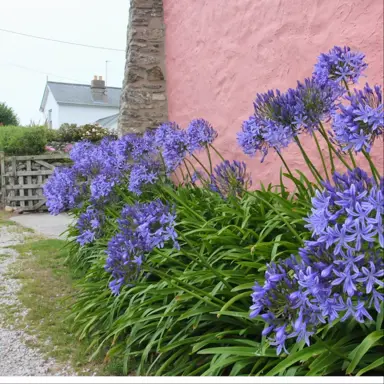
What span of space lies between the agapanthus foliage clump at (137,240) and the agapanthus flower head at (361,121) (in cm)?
95

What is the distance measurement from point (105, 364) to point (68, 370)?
23 cm

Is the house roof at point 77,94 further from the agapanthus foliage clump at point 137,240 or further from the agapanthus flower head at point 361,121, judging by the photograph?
the agapanthus flower head at point 361,121

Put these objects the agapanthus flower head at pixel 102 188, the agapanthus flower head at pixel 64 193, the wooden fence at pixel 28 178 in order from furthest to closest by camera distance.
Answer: the wooden fence at pixel 28 178
the agapanthus flower head at pixel 64 193
the agapanthus flower head at pixel 102 188

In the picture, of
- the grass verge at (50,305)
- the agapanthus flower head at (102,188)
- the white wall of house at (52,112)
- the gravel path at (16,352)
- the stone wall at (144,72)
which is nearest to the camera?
the gravel path at (16,352)

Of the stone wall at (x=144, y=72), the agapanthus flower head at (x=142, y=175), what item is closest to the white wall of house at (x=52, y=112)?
the stone wall at (x=144, y=72)

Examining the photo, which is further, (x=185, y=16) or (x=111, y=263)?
(x=185, y=16)

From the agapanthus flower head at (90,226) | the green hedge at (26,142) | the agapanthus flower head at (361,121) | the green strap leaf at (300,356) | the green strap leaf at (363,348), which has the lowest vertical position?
the green strap leaf at (300,356)

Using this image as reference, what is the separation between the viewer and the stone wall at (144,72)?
23.8 feet

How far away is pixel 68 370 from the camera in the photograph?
317 cm

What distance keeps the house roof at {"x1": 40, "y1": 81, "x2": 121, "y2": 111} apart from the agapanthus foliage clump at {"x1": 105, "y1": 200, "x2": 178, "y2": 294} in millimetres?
33134

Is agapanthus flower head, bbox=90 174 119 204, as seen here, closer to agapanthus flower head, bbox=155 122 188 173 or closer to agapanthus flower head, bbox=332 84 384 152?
agapanthus flower head, bbox=155 122 188 173

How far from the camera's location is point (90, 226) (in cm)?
382

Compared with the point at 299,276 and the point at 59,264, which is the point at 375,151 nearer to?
the point at 299,276

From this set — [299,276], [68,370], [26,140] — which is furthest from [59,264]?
[26,140]
